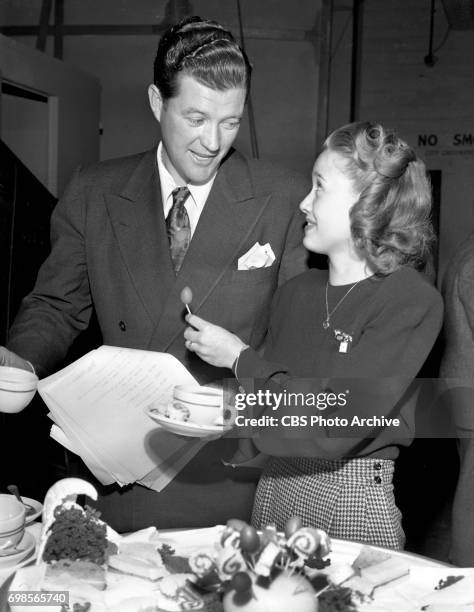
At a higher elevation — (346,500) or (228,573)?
(228,573)

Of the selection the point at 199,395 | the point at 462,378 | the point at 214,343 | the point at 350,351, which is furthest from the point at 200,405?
the point at 462,378

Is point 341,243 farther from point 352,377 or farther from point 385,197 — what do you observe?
point 352,377

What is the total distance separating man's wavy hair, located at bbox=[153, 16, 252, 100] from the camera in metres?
1.92

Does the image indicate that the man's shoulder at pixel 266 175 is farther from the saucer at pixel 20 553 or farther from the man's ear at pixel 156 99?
the saucer at pixel 20 553

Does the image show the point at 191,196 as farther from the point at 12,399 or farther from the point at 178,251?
the point at 12,399

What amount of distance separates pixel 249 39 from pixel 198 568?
5665 millimetres

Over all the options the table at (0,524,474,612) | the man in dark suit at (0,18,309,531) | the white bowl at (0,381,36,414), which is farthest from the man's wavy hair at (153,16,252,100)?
the table at (0,524,474,612)

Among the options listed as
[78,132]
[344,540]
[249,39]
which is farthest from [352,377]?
[249,39]

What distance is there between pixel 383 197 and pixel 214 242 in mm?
422

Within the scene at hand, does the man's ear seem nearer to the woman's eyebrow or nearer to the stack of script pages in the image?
the woman's eyebrow

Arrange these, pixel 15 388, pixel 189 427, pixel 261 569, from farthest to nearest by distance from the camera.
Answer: pixel 15 388 < pixel 189 427 < pixel 261 569

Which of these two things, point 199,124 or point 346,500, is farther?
point 199,124

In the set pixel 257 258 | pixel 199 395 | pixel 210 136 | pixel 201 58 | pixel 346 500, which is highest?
pixel 201 58

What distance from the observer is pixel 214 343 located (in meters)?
1.81
